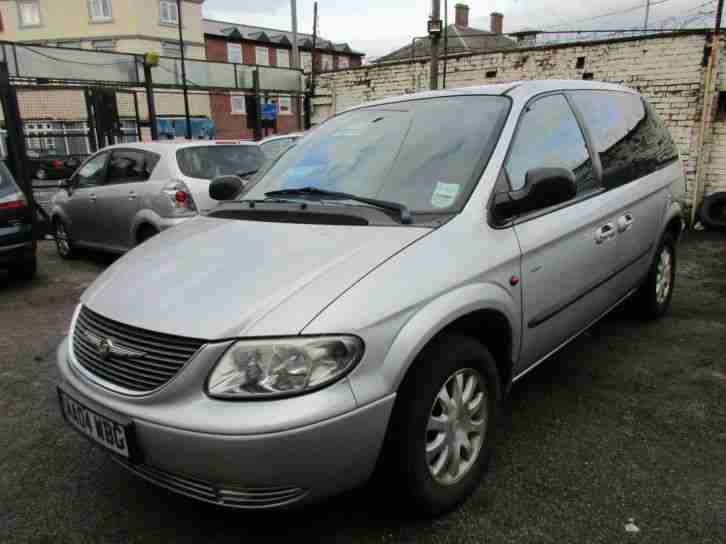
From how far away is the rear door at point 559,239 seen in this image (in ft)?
8.59

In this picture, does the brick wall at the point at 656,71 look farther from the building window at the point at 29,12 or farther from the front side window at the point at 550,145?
the building window at the point at 29,12

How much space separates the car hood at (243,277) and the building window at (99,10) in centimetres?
4138

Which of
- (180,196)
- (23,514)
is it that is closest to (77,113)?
(180,196)

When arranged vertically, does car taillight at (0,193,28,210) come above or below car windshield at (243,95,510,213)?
below

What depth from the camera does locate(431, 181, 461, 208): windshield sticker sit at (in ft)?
7.93

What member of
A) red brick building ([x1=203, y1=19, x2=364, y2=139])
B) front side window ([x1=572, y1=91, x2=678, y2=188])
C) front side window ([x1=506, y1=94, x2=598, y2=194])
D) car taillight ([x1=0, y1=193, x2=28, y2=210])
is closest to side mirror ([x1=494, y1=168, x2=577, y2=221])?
front side window ([x1=506, y1=94, x2=598, y2=194])

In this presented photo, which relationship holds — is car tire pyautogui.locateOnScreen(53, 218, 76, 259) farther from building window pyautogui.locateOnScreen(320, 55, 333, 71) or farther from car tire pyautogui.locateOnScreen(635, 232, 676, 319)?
building window pyautogui.locateOnScreen(320, 55, 333, 71)

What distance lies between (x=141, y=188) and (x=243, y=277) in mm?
4634

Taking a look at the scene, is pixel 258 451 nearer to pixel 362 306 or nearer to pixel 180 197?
pixel 362 306

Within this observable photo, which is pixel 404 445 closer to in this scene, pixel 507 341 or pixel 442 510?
pixel 442 510

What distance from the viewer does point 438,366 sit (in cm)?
206

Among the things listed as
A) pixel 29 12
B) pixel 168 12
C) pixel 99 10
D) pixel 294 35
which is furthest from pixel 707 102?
pixel 29 12

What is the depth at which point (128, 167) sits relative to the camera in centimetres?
656

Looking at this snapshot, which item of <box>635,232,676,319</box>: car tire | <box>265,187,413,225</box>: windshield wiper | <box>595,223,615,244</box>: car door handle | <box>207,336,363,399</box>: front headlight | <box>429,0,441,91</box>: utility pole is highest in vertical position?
<box>429,0,441,91</box>: utility pole
